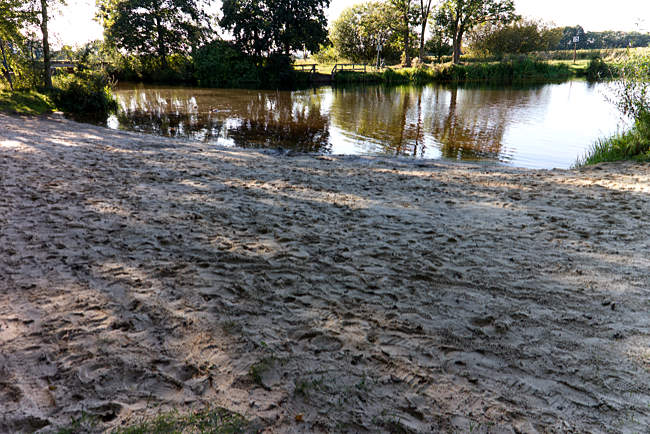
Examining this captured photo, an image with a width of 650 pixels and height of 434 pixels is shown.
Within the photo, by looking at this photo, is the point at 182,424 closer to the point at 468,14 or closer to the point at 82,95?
the point at 82,95

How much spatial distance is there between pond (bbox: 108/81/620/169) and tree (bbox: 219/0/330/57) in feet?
52.1

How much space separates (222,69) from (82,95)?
20743 millimetres

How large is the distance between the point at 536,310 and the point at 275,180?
503cm

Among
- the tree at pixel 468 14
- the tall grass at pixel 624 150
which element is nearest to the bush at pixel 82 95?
the tall grass at pixel 624 150

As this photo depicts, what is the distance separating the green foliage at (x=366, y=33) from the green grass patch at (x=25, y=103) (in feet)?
157

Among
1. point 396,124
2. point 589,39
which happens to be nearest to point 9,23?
point 396,124

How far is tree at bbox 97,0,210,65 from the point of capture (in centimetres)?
3541

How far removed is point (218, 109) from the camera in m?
20.1

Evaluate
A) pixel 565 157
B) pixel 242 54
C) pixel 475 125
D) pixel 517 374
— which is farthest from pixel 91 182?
pixel 242 54

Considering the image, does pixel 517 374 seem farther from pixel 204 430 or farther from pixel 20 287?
pixel 20 287

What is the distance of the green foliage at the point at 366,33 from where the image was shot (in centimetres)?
5394

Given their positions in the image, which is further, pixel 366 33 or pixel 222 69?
pixel 366 33

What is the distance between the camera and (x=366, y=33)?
5525cm

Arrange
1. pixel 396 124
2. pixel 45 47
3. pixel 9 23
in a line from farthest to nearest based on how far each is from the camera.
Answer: pixel 396 124
pixel 45 47
pixel 9 23
